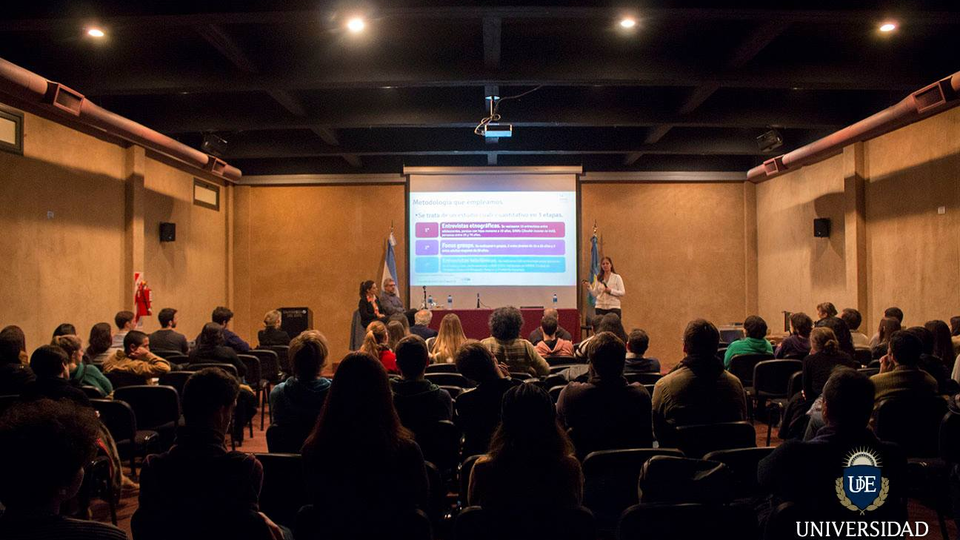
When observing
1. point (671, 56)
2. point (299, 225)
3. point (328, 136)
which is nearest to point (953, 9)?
point (671, 56)

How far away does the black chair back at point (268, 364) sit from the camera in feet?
20.4

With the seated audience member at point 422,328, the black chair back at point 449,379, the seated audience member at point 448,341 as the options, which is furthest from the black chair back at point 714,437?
the seated audience member at point 422,328

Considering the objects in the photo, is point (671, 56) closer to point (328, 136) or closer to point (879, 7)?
point (879, 7)

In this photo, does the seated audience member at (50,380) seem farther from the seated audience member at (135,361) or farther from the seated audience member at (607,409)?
the seated audience member at (607,409)

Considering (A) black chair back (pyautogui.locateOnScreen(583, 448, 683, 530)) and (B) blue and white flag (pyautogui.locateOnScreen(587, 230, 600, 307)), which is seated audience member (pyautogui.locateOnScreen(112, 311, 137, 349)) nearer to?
(A) black chair back (pyautogui.locateOnScreen(583, 448, 683, 530))

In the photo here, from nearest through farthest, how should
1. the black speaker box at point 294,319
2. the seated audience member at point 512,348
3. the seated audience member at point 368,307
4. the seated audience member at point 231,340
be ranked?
1. the seated audience member at point 512,348
2. the seated audience member at point 231,340
3. the seated audience member at point 368,307
4. the black speaker box at point 294,319

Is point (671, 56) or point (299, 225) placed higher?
point (671, 56)

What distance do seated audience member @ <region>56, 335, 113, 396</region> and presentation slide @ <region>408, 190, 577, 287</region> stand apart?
21.0 ft

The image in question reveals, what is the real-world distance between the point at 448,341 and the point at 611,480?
110 inches

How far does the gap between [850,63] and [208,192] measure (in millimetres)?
9377

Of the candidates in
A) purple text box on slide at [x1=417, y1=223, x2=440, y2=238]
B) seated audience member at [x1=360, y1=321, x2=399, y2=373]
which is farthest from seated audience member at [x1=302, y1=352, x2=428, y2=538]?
purple text box on slide at [x1=417, y1=223, x2=440, y2=238]

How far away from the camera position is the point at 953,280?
6.41m

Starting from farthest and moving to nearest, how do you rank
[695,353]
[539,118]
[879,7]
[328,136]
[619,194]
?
[619,194]
[328,136]
[539,118]
[879,7]
[695,353]

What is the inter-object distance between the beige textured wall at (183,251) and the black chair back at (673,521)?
27.3 ft
